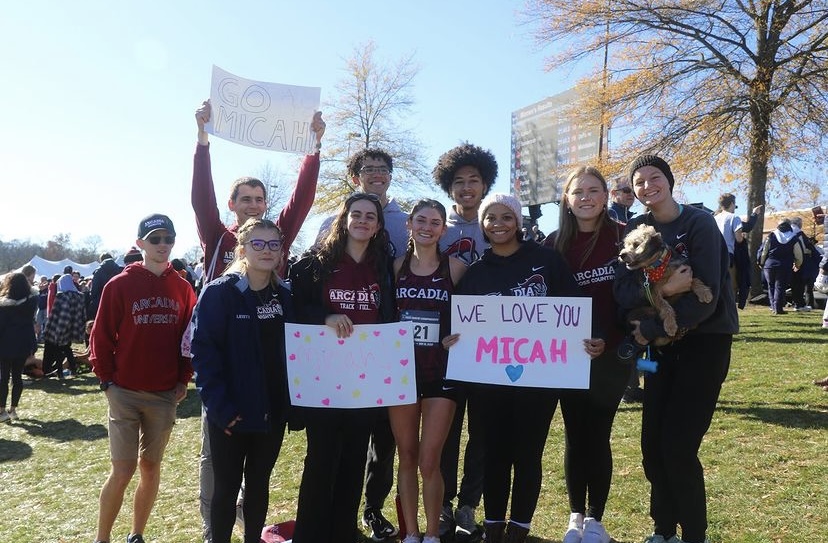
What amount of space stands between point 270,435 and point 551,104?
23686 millimetres

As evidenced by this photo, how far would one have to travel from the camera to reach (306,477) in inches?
139

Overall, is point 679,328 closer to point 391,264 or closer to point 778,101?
point 391,264

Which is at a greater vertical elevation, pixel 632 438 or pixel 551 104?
pixel 551 104

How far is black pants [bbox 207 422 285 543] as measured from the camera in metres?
3.41

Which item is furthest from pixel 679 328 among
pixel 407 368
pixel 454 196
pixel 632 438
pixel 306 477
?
pixel 632 438

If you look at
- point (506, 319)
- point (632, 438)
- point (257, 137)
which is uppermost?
point (257, 137)

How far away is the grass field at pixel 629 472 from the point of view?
415 cm

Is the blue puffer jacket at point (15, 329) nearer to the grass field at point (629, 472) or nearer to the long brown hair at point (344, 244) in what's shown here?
the grass field at point (629, 472)

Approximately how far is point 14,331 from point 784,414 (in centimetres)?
1020

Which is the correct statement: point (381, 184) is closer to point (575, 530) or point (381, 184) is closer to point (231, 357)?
point (231, 357)

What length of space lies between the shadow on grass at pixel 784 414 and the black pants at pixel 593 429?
2.99 meters

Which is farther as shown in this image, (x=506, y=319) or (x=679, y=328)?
(x=506, y=319)

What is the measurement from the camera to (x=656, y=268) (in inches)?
131

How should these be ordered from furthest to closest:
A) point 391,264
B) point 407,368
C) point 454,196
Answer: point 454,196
point 391,264
point 407,368
